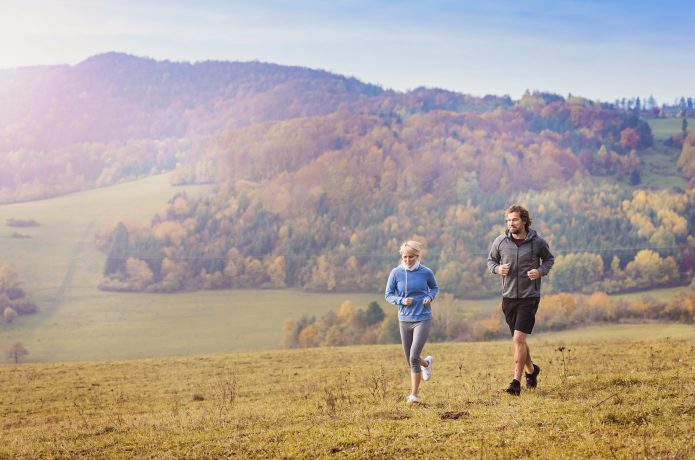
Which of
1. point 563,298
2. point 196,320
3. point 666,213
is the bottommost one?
point 196,320

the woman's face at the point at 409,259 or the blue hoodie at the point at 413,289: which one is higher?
the woman's face at the point at 409,259

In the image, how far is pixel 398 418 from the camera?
1230 cm

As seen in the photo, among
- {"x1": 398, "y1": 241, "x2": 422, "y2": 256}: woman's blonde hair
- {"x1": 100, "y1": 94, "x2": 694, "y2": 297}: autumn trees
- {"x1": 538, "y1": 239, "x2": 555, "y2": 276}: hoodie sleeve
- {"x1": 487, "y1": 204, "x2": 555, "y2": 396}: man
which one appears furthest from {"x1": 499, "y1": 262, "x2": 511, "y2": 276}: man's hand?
{"x1": 100, "y1": 94, "x2": 694, "y2": 297}: autumn trees

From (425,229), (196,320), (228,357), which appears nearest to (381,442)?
(228,357)

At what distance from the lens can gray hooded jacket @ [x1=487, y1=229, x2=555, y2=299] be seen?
12.5m

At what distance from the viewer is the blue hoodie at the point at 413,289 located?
12.6 metres

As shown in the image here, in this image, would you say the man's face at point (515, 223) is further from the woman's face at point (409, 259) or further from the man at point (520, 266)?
the woman's face at point (409, 259)

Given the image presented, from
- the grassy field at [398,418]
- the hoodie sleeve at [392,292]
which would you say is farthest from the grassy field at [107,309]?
the hoodie sleeve at [392,292]

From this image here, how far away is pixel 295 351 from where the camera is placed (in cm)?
3709

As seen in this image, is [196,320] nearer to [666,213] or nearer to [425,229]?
[425,229]

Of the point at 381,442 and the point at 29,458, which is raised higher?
the point at 381,442

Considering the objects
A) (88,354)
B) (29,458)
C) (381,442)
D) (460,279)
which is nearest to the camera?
(381,442)

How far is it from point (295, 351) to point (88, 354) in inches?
3137

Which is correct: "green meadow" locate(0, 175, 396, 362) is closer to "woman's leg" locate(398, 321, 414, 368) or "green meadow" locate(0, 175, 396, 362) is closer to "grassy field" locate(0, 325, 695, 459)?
"grassy field" locate(0, 325, 695, 459)
